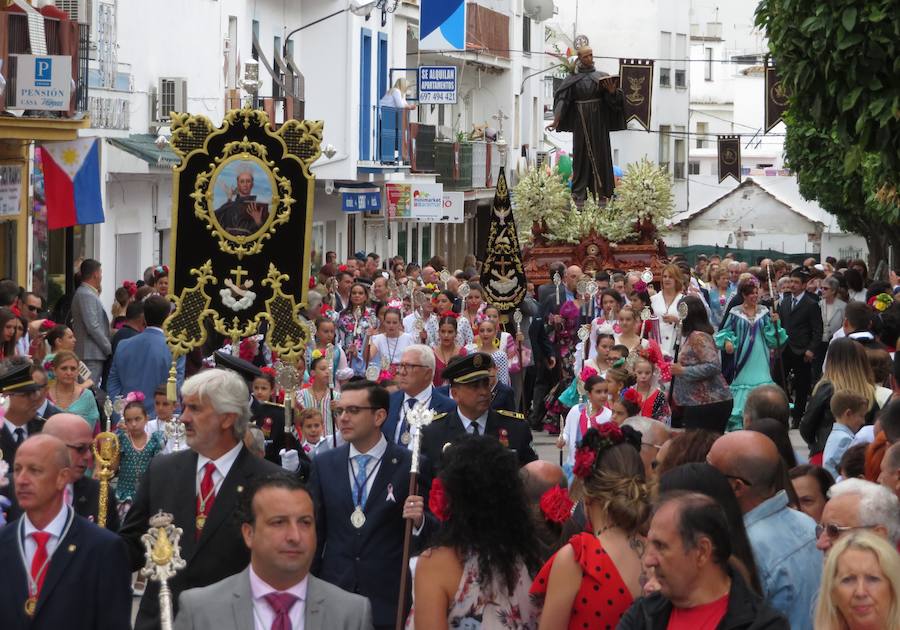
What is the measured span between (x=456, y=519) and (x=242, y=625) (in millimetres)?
1389

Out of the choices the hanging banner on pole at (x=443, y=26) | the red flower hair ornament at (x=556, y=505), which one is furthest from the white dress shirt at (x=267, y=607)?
the hanging banner on pole at (x=443, y=26)

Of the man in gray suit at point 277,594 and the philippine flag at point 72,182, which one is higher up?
the philippine flag at point 72,182

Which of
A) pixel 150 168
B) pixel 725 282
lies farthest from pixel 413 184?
pixel 725 282

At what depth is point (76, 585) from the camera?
620 centimetres

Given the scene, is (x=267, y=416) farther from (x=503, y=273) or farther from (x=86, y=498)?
(x=503, y=273)

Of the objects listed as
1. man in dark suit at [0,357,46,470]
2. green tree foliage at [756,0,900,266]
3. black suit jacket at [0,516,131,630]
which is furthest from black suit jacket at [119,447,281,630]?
green tree foliage at [756,0,900,266]

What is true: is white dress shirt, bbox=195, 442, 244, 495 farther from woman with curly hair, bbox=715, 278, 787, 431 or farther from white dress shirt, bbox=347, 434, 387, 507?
woman with curly hair, bbox=715, 278, 787, 431

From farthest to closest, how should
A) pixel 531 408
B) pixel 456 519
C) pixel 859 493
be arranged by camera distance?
pixel 531 408 → pixel 456 519 → pixel 859 493

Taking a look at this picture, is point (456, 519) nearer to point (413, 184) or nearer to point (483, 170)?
point (413, 184)

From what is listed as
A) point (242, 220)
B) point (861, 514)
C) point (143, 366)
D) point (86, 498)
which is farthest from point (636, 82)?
point (861, 514)

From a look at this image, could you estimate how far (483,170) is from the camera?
162 feet

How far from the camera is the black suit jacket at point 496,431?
31.6 feet

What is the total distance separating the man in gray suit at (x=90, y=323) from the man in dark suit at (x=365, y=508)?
9.33m

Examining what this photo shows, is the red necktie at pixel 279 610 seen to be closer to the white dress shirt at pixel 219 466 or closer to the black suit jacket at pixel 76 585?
the black suit jacket at pixel 76 585
